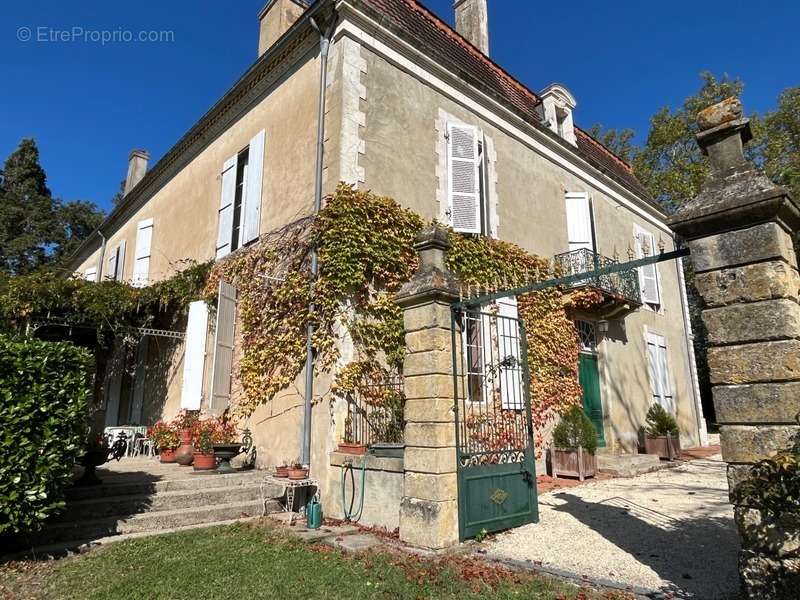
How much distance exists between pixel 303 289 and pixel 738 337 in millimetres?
5084

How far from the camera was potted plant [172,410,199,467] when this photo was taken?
7.55 m

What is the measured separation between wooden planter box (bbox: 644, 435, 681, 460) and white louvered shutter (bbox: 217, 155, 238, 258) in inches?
370

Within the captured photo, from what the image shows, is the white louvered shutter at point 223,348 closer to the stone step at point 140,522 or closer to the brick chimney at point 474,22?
the stone step at point 140,522

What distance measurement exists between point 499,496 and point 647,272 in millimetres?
10316

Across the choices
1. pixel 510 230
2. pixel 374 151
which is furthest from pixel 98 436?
pixel 510 230

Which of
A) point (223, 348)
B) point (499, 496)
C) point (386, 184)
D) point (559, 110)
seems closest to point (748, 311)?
point (499, 496)

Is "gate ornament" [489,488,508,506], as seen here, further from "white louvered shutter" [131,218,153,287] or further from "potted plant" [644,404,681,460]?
"white louvered shutter" [131,218,153,287]


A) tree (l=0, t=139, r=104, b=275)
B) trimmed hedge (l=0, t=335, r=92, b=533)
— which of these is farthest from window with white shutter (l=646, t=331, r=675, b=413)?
tree (l=0, t=139, r=104, b=275)

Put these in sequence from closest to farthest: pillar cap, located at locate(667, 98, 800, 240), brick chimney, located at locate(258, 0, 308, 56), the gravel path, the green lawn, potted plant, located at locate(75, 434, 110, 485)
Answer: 1. pillar cap, located at locate(667, 98, 800, 240)
2. the green lawn
3. the gravel path
4. potted plant, located at locate(75, 434, 110, 485)
5. brick chimney, located at locate(258, 0, 308, 56)

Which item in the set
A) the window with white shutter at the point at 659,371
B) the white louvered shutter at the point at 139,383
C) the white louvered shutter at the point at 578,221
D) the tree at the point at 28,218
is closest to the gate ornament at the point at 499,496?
the white louvered shutter at the point at 578,221

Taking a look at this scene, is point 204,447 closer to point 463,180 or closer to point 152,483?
point 152,483

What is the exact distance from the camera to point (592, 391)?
415 inches

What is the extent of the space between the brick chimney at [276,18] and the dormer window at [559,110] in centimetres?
577

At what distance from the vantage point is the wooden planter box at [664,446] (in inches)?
405
